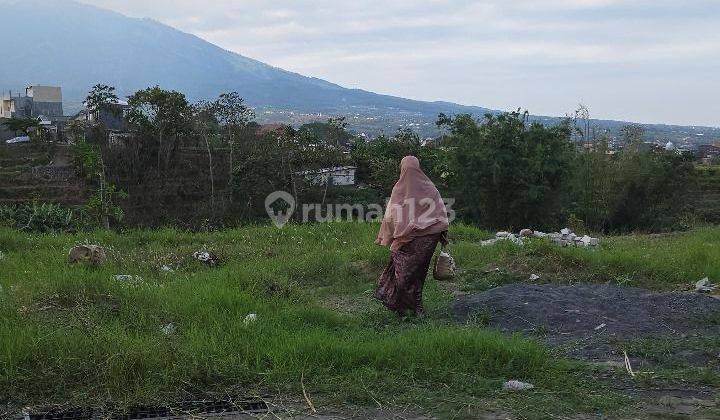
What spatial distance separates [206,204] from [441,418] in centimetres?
2129

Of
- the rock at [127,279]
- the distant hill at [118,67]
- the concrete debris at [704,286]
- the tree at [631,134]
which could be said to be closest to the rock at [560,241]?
the concrete debris at [704,286]

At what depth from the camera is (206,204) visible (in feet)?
77.2

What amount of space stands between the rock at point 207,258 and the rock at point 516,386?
17.1ft

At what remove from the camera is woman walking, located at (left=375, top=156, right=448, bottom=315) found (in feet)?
18.1

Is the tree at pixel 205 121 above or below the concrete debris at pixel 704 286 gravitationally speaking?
above

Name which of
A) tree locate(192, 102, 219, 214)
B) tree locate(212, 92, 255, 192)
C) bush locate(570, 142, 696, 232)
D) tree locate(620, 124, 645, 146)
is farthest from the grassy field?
tree locate(620, 124, 645, 146)

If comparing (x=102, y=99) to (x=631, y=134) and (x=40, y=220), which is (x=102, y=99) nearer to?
(x=40, y=220)

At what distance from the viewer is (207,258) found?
26.8 feet

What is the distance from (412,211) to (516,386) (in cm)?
226

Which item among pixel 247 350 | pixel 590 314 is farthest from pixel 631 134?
pixel 247 350

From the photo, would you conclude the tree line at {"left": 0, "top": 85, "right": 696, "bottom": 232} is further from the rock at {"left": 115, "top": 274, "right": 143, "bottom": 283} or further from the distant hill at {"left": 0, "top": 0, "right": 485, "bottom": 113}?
the distant hill at {"left": 0, "top": 0, "right": 485, "bottom": 113}

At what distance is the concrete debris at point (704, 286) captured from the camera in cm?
657

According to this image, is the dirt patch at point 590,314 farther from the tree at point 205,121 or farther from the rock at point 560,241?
the tree at point 205,121

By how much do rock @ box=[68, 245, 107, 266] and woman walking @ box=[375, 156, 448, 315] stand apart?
327cm
